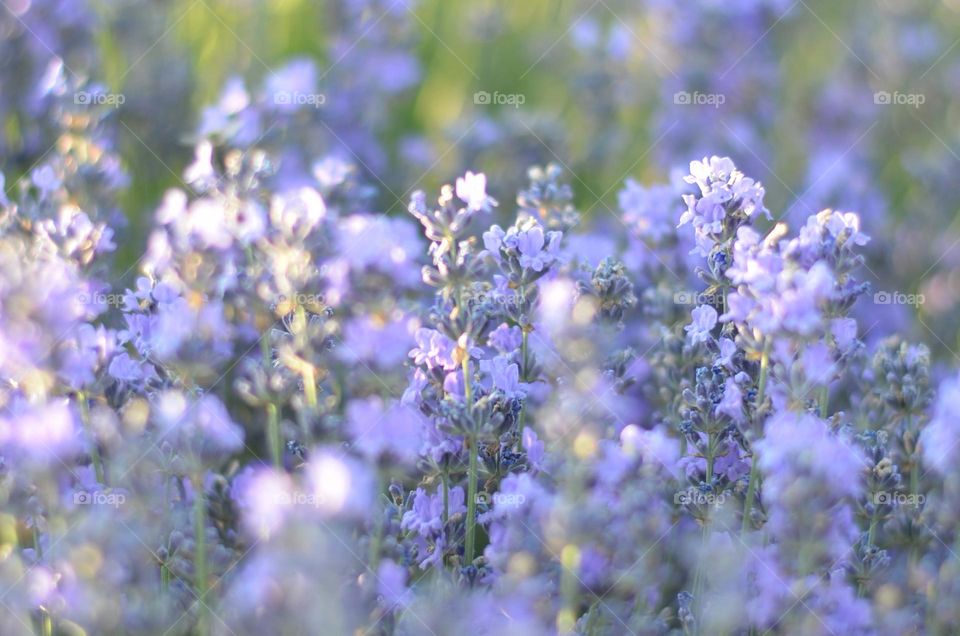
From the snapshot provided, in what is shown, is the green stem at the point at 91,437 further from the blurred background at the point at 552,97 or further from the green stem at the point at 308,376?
the blurred background at the point at 552,97

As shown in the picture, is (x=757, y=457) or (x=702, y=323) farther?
(x=702, y=323)

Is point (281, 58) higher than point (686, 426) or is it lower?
higher

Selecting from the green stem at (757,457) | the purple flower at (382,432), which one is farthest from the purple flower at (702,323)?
the purple flower at (382,432)

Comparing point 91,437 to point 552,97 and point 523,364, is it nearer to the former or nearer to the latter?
point 523,364

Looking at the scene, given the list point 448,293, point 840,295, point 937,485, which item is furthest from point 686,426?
point 937,485

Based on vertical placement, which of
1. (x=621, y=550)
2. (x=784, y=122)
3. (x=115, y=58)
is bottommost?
(x=621, y=550)

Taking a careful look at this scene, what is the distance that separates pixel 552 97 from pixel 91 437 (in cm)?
241

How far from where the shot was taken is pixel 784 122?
389 centimetres

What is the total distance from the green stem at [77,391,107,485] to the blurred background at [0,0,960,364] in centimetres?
101

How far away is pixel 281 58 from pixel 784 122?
5.38 feet

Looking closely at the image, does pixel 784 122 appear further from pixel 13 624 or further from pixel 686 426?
pixel 13 624

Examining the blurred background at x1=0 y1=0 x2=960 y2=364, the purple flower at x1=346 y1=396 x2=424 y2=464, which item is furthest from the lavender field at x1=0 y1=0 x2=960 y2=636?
the blurred background at x1=0 y1=0 x2=960 y2=364

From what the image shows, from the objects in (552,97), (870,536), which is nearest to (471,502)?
(870,536)

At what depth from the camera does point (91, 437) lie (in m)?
1.53
